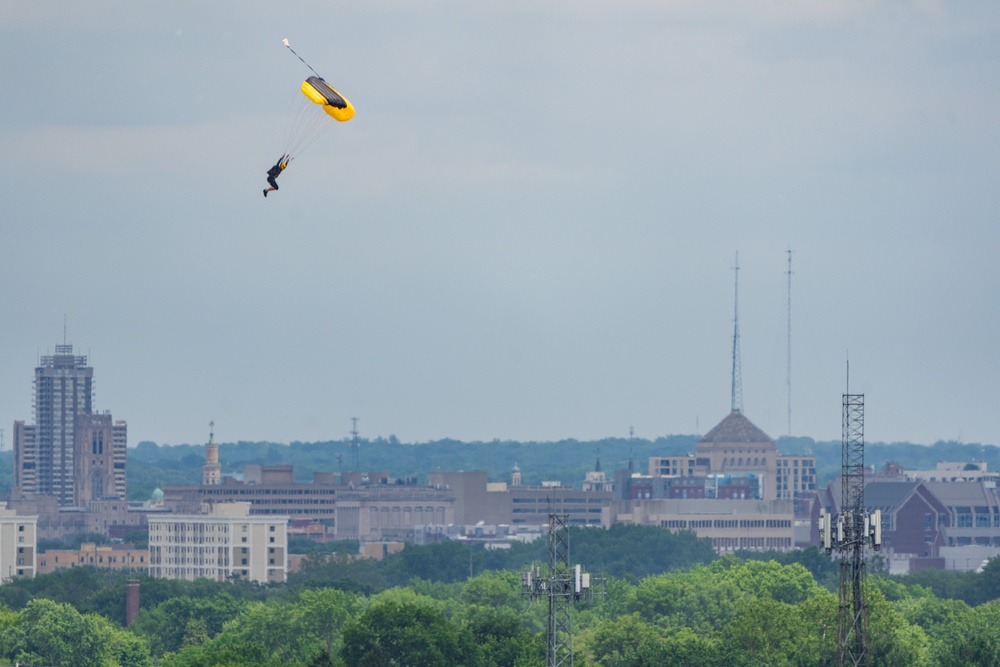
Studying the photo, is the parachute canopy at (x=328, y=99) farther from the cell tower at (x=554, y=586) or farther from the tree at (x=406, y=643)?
the tree at (x=406, y=643)

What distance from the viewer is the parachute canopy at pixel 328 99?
12100 centimetres

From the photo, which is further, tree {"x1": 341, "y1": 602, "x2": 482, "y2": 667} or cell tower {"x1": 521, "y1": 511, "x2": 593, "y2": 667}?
tree {"x1": 341, "y1": 602, "x2": 482, "y2": 667}

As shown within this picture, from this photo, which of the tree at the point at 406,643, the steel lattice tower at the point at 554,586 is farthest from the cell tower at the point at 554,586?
the tree at the point at 406,643

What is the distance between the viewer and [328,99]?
399ft

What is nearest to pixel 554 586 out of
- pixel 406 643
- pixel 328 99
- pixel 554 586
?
pixel 554 586

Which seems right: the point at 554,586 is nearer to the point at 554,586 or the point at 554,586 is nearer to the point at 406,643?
the point at 554,586

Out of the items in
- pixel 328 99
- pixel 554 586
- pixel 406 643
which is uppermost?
pixel 328 99

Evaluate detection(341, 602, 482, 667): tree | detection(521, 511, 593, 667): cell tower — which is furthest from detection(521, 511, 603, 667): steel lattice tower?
detection(341, 602, 482, 667): tree

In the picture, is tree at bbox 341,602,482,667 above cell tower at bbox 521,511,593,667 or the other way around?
the other way around

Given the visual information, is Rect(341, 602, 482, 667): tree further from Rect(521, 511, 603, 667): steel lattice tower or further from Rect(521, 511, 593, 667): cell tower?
Rect(521, 511, 603, 667): steel lattice tower

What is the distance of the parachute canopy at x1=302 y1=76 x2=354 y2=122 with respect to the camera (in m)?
121

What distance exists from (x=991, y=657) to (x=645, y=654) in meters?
24.4

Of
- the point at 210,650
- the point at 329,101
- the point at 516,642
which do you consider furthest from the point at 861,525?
the point at 210,650

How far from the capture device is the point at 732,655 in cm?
18025
